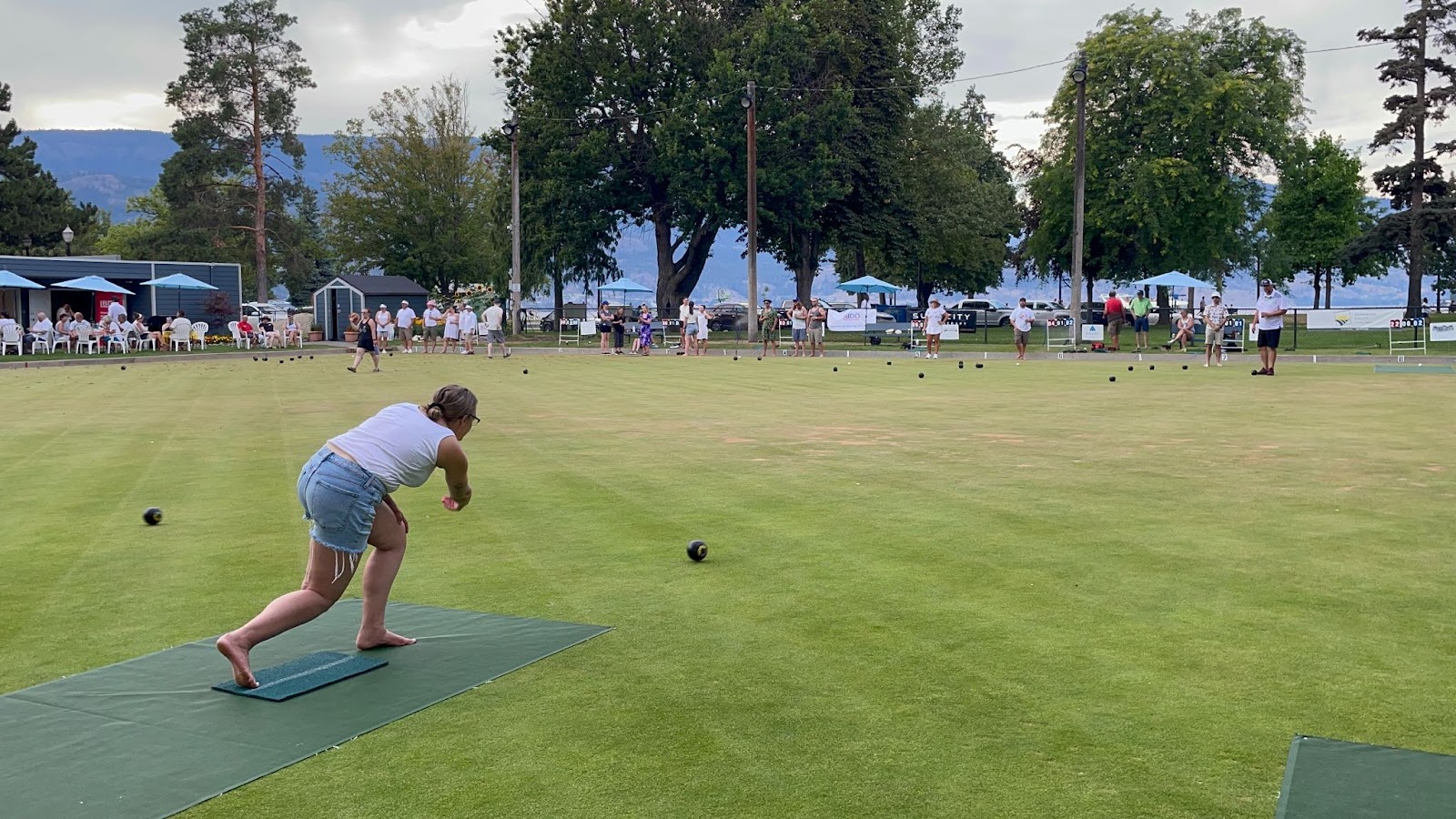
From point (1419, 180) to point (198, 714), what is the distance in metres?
59.6

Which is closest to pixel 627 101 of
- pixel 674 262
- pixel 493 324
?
pixel 674 262

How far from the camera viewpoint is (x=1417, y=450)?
1276 cm

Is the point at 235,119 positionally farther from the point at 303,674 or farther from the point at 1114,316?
the point at 303,674

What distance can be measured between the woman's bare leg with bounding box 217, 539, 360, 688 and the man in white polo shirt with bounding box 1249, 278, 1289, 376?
21.6 meters

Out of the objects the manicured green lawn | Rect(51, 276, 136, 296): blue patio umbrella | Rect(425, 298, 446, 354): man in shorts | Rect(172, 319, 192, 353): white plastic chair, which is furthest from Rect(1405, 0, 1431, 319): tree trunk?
Rect(51, 276, 136, 296): blue patio umbrella

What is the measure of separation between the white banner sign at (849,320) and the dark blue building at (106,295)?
92.0 ft

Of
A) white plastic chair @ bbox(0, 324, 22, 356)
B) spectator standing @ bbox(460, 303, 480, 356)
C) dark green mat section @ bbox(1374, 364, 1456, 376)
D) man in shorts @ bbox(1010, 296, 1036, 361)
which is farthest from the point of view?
spectator standing @ bbox(460, 303, 480, 356)

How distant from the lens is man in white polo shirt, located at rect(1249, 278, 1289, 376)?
78.1ft

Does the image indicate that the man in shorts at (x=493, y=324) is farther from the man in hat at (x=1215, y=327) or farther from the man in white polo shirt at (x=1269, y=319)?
the man in white polo shirt at (x=1269, y=319)

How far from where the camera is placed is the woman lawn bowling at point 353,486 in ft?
17.6

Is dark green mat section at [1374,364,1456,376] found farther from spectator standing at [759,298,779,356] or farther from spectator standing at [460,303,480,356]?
spectator standing at [460,303,480,356]

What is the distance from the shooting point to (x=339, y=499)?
5336 mm

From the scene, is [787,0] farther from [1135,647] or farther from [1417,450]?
[1135,647]

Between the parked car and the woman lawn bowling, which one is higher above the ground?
the parked car
